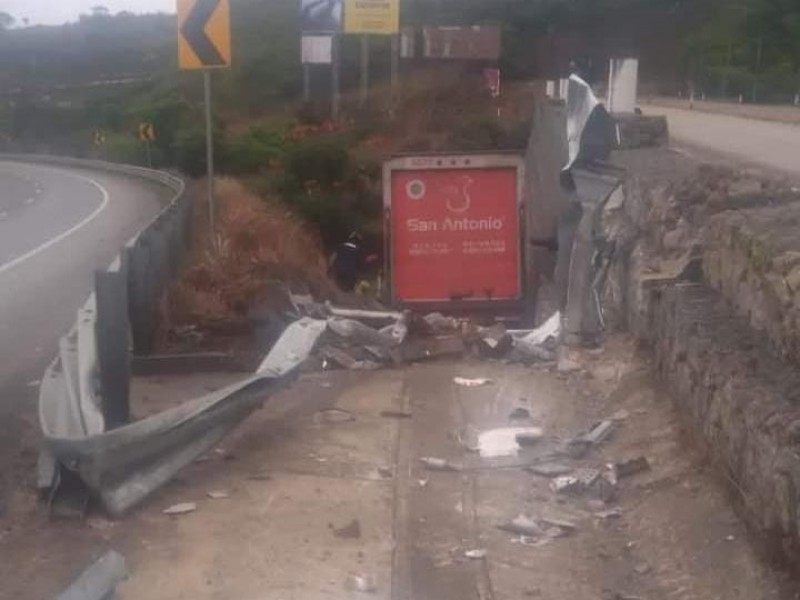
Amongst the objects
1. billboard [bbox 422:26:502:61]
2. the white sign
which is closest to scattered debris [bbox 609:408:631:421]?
the white sign

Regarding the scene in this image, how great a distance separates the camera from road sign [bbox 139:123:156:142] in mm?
50562

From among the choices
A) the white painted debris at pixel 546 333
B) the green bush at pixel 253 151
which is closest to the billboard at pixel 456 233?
the white painted debris at pixel 546 333

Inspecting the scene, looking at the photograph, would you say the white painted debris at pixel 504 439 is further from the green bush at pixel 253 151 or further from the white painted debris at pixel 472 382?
the green bush at pixel 253 151

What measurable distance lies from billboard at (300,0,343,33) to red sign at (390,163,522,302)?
1150 inches

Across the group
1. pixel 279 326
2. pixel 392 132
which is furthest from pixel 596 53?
pixel 279 326

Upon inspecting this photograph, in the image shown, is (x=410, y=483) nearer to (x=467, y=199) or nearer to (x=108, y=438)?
(x=108, y=438)

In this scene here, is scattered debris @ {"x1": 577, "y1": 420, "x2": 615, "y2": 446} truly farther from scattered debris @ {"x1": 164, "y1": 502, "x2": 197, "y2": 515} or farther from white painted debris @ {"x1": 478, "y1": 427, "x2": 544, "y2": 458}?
scattered debris @ {"x1": 164, "y1": 502, "x2": 197, "y2": 515}

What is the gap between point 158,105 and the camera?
51875 mm

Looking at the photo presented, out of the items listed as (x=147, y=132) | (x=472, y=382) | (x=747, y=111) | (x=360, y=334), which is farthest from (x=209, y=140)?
(x=147, y=132)

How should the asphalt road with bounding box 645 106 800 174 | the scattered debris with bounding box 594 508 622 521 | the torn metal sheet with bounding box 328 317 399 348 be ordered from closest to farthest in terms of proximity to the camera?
the scattered debris with bounding box 594 508 622 521 → the torn metal sheet with bounding box 328 317 399 348 → the asphalt road with bounding box 645 106 800 174

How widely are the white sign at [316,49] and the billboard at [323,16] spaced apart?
69.4 inches

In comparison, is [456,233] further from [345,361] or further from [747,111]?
[747,111]

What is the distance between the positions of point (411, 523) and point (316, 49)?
1393 inches

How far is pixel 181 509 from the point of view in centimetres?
884
